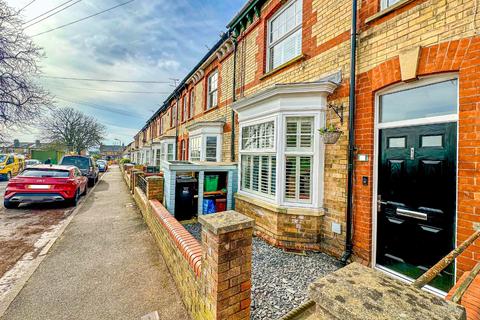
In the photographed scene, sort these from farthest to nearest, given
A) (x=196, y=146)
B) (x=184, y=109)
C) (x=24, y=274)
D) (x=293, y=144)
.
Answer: (x=184, y=109) → (x=196, y=146) → (x=293, y=144) → (x=24, y=274)

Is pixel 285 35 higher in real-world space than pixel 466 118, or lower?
higher

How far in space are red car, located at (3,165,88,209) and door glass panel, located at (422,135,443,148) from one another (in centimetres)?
999

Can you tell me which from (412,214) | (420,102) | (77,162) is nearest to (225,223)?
(412,214)

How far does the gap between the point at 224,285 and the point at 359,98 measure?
3586 mm

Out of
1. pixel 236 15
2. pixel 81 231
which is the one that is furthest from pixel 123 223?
pixel 236 15

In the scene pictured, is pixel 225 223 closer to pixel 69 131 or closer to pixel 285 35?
pixel 285 35

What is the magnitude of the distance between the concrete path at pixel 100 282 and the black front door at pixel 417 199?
3.19m

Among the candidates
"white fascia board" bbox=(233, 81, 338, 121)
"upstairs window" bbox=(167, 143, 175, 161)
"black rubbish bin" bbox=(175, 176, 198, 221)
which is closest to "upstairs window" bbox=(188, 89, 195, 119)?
"upstairs window" bbox=(167, 143, 175, 161)

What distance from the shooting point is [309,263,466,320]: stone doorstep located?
30.6 inches

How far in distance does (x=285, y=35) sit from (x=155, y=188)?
213 inches

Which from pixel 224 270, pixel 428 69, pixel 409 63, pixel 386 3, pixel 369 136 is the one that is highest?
pixel 386 3

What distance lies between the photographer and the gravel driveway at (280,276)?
261 centimetres

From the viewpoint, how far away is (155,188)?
6176 millimetres

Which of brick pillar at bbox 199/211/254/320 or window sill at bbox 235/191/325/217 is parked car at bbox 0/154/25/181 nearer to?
window sill at bbox 235/191/325/217
